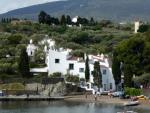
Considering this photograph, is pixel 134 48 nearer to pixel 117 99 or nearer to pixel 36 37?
pixel 117 99

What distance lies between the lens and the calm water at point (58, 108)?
68438 mm

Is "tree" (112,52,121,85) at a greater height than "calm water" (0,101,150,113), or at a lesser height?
Answer: greater

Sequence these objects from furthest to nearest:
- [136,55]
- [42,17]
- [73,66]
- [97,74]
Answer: [42,17]
[136,55]
[73,66]
[97,74]

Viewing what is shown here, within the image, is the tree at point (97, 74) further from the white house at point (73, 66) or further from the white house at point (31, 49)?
the white house at point (31, 49)

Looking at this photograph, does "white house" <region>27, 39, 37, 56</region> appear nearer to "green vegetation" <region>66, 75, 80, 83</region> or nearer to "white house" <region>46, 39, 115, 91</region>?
"white house" <region>46, 39, 115, 91</region>

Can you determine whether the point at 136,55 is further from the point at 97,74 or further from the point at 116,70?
the point at 97,74

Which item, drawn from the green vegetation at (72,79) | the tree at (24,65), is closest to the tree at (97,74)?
the green vegetation at (72,79)

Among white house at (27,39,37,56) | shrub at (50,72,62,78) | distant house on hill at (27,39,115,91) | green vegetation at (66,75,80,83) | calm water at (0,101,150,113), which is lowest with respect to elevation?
calm water at (0,101,150,113)

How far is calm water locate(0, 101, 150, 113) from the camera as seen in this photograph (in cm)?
6844

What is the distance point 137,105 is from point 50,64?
21.5 meters

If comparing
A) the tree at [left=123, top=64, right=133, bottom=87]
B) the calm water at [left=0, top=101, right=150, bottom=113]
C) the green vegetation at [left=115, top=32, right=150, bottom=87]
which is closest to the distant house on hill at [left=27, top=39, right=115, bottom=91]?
the green vegetation at [left=115, top=32, right=150, bottom=87]

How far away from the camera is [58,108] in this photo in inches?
2813

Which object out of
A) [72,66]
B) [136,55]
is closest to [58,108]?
[72,66]

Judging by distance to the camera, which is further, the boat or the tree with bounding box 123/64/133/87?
the tree with bounding box 123/64/133/87
